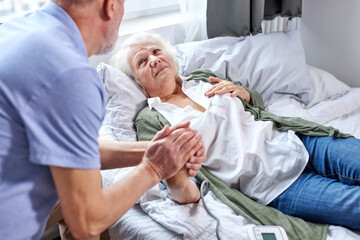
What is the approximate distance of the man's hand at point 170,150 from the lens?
1.09 m

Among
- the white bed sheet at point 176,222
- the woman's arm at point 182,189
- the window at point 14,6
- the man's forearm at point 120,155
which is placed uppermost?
the window at point 14,6

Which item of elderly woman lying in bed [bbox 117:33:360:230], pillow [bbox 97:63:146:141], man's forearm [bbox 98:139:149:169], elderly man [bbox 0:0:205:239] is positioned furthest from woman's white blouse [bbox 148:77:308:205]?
elderly man [bbox 0:0:205:239]

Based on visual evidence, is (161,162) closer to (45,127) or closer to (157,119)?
(45,127)

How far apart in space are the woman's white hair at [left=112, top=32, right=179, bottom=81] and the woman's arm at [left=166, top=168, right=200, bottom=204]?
71 centimetres

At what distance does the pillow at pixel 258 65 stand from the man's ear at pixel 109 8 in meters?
1.19

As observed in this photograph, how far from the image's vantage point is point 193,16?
2.39 m

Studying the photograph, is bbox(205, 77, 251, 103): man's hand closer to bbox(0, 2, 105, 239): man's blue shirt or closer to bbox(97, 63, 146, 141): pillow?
bbox(97, 63, 146, 141): pillow

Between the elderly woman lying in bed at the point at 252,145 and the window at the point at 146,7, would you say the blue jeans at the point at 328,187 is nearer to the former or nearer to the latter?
the elderly woman lying in bed at the point at 252,145

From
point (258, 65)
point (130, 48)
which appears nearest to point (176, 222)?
point (130, 48)

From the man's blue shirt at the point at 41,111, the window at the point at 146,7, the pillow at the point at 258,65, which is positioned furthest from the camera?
the window at the point at 146,7

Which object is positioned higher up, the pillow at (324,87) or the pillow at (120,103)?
the pillow at (120,103)

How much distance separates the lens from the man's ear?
94 centimetres

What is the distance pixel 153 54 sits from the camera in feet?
6.29

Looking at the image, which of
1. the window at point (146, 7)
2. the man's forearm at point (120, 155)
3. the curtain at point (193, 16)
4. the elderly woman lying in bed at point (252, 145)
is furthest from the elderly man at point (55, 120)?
the window at point (146, 7)
